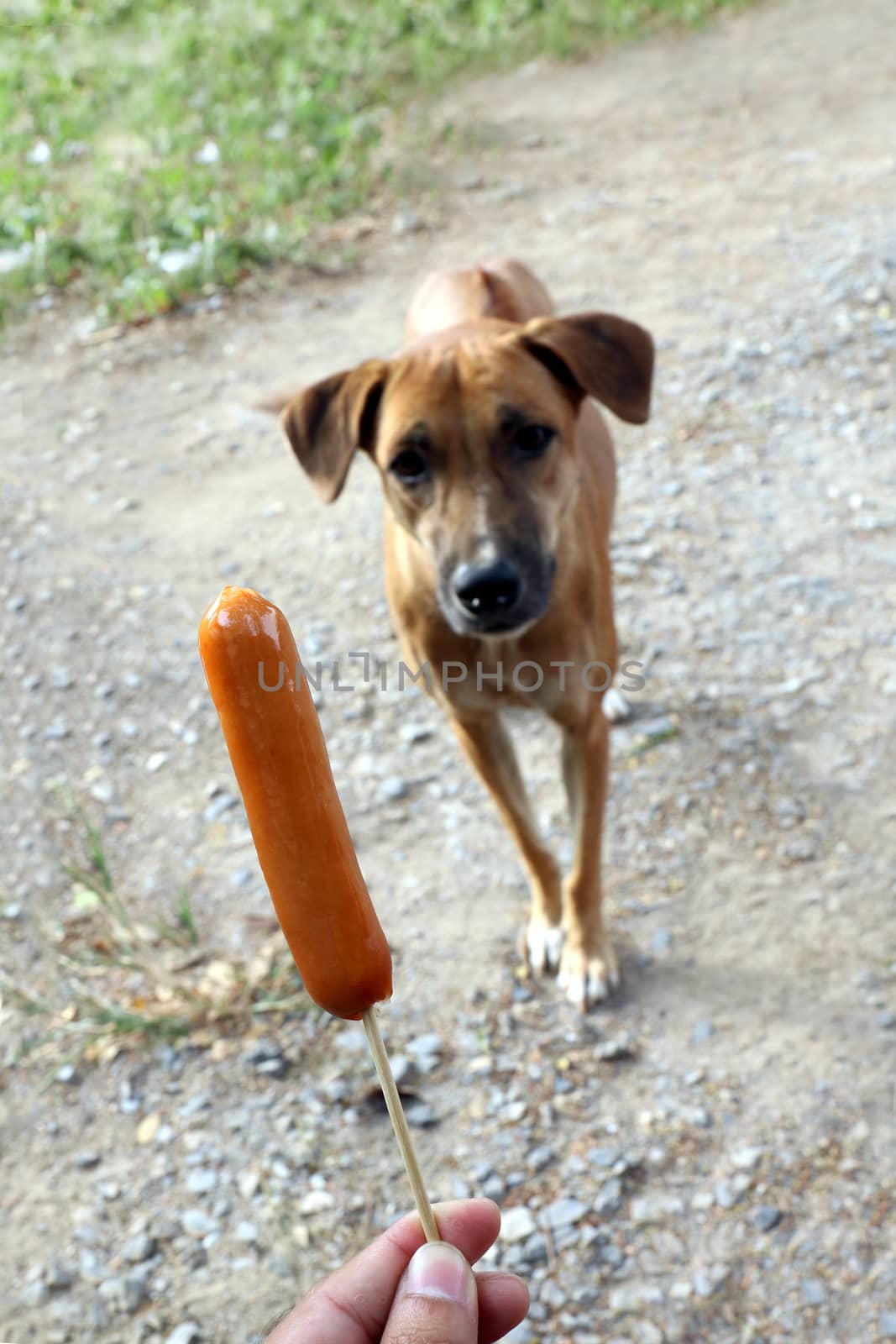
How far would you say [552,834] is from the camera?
160 inches

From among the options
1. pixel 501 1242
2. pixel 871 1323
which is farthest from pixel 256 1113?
pixel 871 1323

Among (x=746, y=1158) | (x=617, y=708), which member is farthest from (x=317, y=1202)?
(x=617, y=708)

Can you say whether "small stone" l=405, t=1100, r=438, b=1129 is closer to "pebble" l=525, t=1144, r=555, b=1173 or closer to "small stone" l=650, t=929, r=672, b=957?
"pebble" l=525, t=1144, r=555, b=1173

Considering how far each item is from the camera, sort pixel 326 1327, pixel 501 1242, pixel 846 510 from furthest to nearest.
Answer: pixel 846 510 → pixel 501 1242 → pixel 326 1327

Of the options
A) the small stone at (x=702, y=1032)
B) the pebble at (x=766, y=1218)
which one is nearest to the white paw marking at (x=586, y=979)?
the small stone at (x=702, y=1032)

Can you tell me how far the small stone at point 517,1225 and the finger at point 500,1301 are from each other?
1.17m

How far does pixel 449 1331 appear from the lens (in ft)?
5.18

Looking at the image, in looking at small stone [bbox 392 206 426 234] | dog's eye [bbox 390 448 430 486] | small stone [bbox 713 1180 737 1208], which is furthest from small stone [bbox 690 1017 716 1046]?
small stone [bbox 392 206 426 234]

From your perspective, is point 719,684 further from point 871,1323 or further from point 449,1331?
point 449,1331

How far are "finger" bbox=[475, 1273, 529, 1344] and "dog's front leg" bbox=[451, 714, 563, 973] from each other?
179 centimetres

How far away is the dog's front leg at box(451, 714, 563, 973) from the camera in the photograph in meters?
3.49

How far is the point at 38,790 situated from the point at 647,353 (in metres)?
2.87

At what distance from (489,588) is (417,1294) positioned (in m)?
1.67

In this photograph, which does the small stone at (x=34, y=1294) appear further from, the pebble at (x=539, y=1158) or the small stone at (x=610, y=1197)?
the small stone at (x=610, y=1197)
